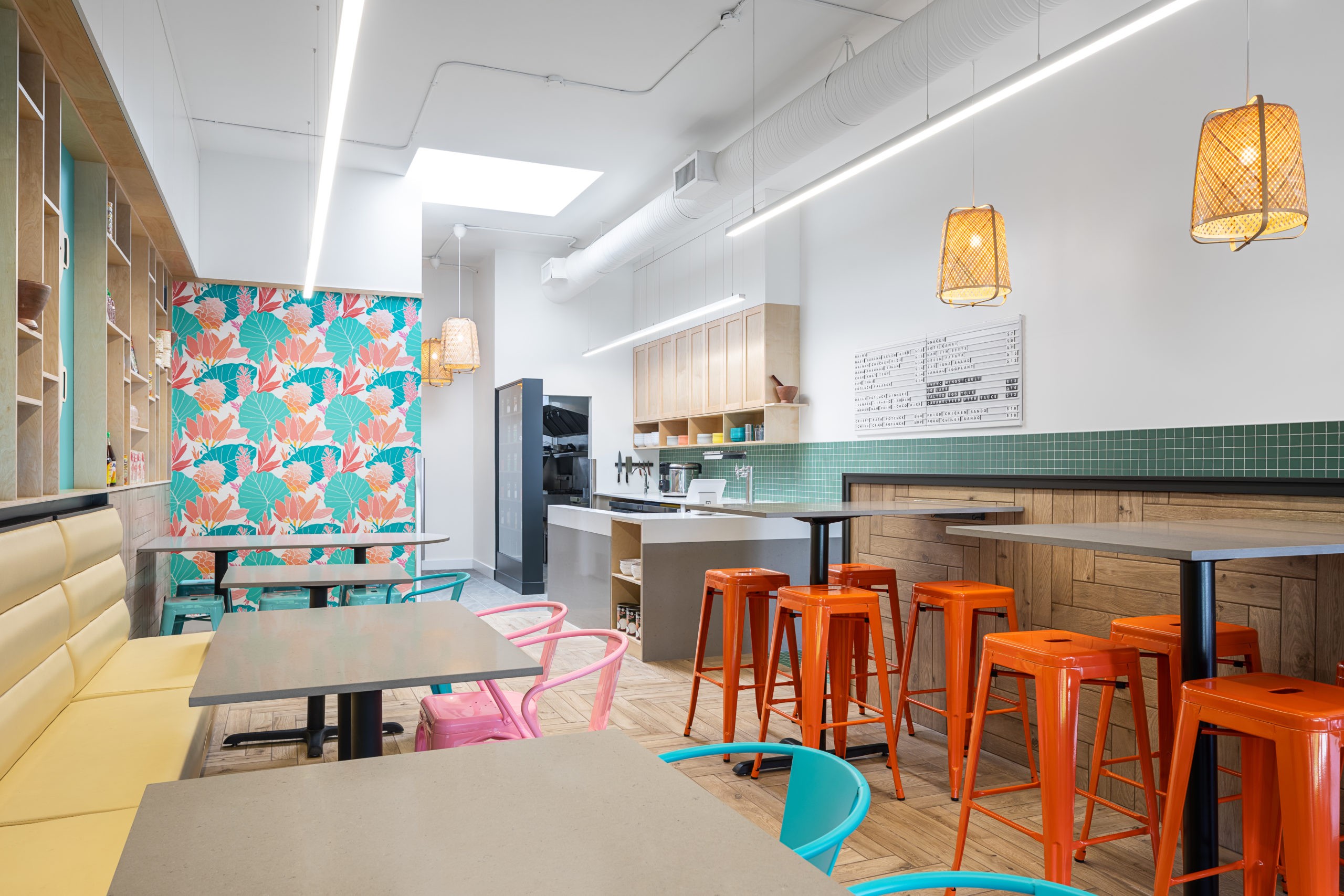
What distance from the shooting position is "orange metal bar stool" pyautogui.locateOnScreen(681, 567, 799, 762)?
379 centimetres

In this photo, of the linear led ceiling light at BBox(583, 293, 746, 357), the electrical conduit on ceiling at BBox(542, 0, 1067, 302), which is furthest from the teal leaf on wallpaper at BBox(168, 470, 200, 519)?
the electrical conduit on ceiling at BBox(542, 0, 1067, 302)

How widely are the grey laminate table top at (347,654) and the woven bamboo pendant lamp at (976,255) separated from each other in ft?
8.01

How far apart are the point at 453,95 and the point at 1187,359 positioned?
4220mm

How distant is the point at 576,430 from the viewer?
29.3 feet

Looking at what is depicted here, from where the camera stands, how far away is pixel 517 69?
4.95m

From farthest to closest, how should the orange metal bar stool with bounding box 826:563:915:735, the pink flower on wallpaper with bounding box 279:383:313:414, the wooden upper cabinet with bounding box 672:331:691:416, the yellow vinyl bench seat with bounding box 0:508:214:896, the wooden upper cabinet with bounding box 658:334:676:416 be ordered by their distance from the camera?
the wooden upper cabinet with bounding box 658:334:676:416
the wooden upper cabinet with bounding box 672:331:691:416
the pink flower on wallpaper with bounding box 279:383:313:414
the orange metal bar stool with bounding box 826:563:915:735
the yellow vinyl bench seat with bounding box 0:508:214:896

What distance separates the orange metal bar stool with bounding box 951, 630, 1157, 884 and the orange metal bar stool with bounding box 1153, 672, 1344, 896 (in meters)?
0.25

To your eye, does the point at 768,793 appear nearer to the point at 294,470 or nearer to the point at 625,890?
the point at 625,890

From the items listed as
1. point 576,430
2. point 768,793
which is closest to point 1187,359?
point 768,793

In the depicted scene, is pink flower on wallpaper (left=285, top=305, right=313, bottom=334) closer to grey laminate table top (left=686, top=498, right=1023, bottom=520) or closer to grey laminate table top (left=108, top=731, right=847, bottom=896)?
grey laminate table top (left=686, top=498, right=1023, bottom=520)

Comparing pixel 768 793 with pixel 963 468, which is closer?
pixel 768 793

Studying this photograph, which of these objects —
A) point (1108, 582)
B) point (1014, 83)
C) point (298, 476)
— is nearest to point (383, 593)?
point (298, 476)

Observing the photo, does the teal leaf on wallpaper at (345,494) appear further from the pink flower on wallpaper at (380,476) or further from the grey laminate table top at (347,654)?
the grey laminate table top at (347,654)

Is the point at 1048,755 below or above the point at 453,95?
below
